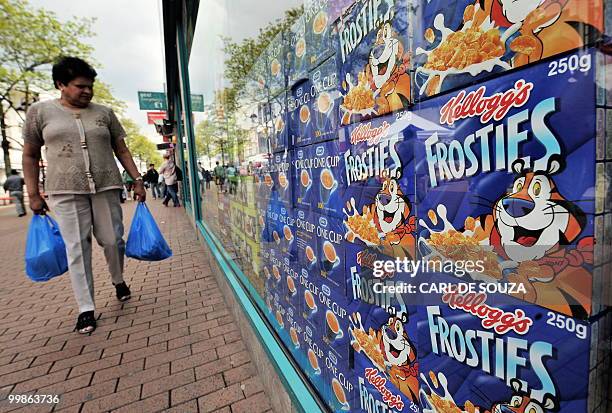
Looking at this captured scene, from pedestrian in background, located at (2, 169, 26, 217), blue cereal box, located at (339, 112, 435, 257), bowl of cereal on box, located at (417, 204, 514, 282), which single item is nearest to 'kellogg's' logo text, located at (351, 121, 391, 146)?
blue cereal box, located at (339, 112, 435, 257)

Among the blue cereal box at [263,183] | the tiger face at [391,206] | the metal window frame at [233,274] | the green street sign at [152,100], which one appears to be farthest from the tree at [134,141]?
the tiger face at [391,206]

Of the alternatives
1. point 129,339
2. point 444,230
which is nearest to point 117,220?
point 129,339

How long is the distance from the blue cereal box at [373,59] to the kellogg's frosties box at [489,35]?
0.18 ft

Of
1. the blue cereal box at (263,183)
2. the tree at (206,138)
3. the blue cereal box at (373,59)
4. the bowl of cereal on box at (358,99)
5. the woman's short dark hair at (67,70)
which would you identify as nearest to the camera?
the blue cereal box at (373,59)

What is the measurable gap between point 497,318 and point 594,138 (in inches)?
13.9

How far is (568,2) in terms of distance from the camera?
0.50m

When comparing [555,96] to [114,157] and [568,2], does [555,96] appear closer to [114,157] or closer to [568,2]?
[568,2]

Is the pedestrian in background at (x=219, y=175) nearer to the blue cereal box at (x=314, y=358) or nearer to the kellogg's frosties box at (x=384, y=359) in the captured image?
the blue cereal box at (x=314, y=358)

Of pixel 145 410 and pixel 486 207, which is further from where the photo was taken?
pixel 145 410

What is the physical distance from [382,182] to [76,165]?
8.30 feet

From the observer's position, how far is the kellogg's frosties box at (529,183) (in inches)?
20.2

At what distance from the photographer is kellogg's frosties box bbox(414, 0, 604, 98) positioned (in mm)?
495

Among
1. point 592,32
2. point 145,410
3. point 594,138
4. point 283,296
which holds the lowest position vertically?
point 145,410

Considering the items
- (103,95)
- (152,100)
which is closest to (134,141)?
(103,95)
